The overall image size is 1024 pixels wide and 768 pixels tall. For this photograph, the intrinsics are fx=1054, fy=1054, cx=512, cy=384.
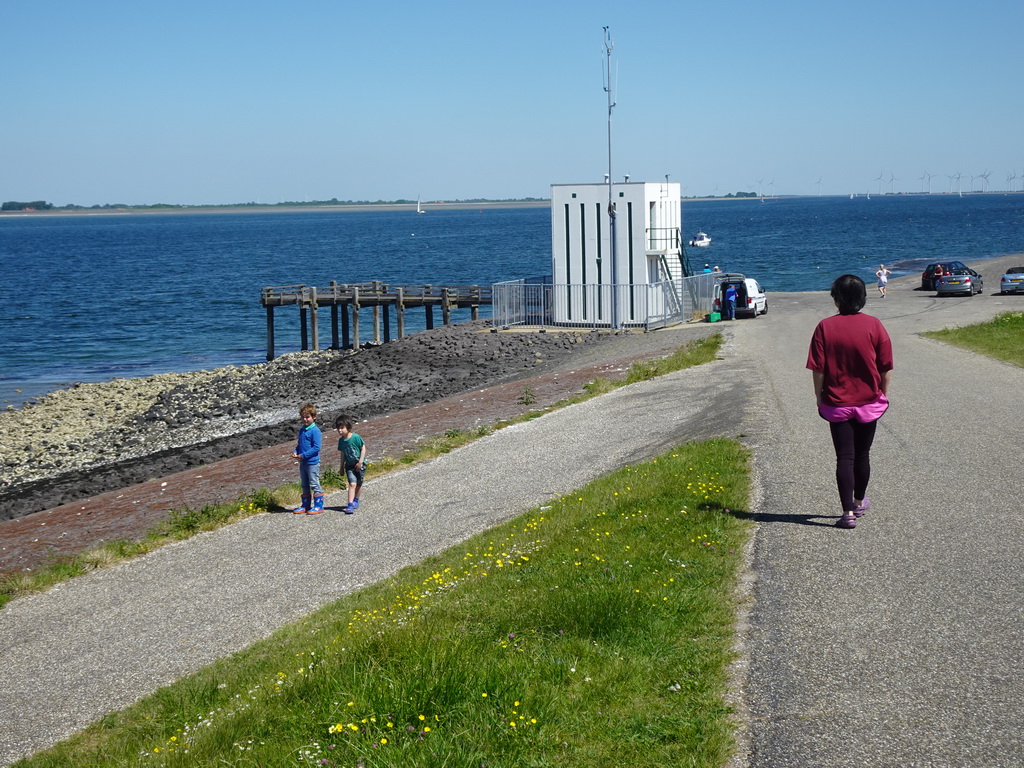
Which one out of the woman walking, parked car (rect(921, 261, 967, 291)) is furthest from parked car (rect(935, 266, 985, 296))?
the woman walking

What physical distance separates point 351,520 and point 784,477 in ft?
19.2

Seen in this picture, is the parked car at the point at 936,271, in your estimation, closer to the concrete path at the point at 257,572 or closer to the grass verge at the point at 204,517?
the grass verge at the point at 204,517

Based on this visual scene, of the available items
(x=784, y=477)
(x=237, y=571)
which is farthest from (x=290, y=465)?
(x=784, y=477)

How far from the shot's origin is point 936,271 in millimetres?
44375

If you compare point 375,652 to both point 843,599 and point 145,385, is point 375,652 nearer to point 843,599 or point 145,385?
point 843,599

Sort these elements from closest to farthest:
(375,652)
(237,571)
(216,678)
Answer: (375,652)
(216,678)
(237,571)

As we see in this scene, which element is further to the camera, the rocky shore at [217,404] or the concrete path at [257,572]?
the rocky shore at [217,404]

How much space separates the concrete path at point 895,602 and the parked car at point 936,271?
31.3 m

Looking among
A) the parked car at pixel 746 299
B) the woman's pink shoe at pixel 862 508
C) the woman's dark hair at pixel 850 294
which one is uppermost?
the woman's dark hair at pixel 850 294

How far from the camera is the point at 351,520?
14.1 metres

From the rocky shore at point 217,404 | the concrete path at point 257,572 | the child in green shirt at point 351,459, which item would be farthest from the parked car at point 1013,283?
the child in green shirt at point 351,459

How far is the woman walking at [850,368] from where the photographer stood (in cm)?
868

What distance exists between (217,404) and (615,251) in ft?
45.8

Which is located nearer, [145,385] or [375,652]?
[375,652]
